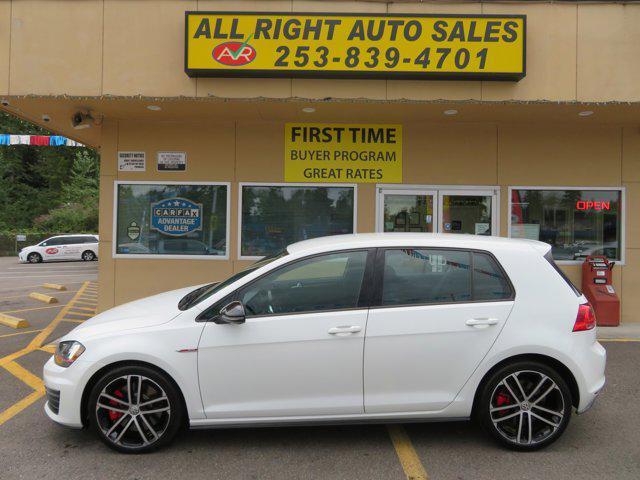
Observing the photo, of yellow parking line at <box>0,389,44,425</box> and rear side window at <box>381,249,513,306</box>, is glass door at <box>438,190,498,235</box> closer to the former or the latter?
rear side window at <box>381,249,513,306</box>

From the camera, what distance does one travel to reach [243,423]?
11.8ft

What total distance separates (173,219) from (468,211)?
5216mm

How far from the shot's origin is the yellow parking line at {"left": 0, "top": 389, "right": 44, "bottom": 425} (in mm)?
4359

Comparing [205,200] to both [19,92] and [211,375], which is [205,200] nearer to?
[19,92]

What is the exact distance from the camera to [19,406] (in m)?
4.60

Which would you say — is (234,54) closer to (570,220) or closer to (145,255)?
(145,255)

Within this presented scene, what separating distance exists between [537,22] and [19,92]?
773cm

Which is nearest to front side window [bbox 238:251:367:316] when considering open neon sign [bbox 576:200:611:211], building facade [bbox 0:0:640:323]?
building facade [bbox 0:0:640:323]

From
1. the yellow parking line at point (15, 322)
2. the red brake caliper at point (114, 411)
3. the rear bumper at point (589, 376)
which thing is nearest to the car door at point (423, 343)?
the rear bumper at point (589, 376)

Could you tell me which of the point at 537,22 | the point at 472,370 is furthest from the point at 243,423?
the point at 537,22

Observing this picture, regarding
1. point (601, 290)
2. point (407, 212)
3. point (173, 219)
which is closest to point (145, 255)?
point (173, 219)

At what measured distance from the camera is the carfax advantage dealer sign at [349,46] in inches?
283

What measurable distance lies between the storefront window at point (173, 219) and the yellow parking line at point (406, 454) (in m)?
5.49

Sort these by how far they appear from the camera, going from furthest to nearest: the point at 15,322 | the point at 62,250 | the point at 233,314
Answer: the point at 62,250, the point at 15,322, the point at 233,314
